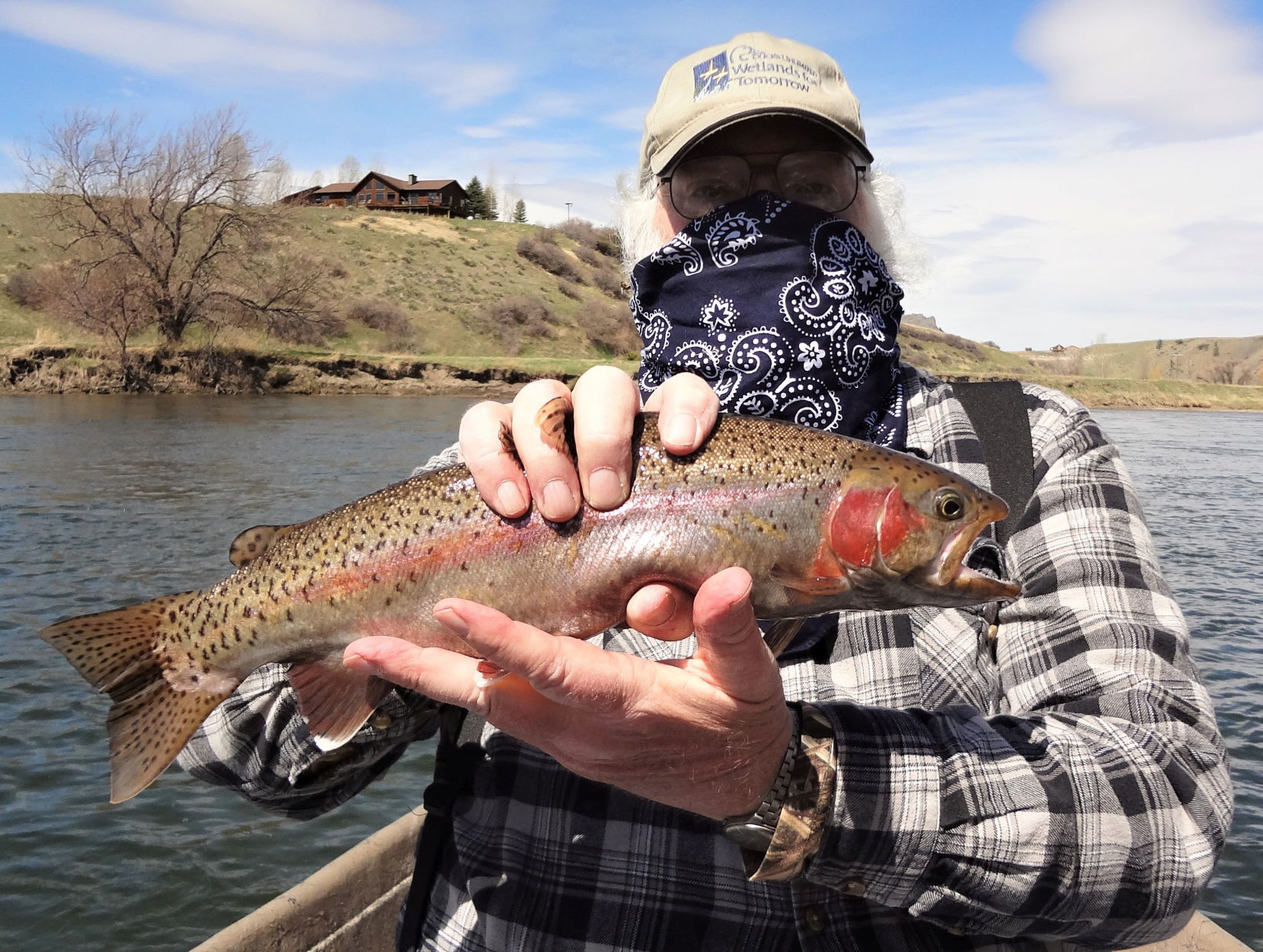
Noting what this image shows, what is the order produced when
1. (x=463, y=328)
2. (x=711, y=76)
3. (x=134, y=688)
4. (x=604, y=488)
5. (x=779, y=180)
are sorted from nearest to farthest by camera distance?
(x=604, y=488), (x=134, y=688), (x=711, y=76), (x=779, y=180), (x=463, y=328)

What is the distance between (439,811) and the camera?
2.45 meters

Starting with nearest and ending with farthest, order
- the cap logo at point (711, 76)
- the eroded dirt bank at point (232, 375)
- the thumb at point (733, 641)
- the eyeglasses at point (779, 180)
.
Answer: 1. the thumb at point (733, 641)
2. the cap logo at point (711, 76)
3. the eyeglasses at point (779, 180)
4. the eroded dirt bank at point (232, 375)

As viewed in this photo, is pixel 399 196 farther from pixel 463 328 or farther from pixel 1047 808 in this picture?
pixel 1047 808

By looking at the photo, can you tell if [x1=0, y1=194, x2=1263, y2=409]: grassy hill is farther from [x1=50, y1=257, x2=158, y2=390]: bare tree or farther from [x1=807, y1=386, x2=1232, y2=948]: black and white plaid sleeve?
[x1=807, y1=386, x2=1232, y2=948]: black and white plaid sleeve

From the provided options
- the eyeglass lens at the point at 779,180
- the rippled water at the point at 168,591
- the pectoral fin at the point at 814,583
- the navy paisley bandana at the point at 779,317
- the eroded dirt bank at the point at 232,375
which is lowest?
the rippled water at the point at 168,591

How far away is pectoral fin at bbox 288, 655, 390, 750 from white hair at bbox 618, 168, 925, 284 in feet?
5.40

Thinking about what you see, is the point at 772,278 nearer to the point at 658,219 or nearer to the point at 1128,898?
the point at 658,219

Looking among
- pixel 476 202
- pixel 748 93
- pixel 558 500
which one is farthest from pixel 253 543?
pixel 476 202

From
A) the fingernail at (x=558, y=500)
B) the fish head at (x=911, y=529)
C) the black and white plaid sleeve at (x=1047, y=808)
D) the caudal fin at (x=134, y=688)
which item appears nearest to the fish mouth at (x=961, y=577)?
the fish head at (x=911, y=529)

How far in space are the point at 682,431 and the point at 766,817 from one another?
32.5 inches

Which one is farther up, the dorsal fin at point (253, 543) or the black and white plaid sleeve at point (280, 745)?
the dorsal fin at point (253, 543)

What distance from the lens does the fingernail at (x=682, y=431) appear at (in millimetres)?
2191

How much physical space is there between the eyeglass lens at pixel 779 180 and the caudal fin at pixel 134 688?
6.39 ft

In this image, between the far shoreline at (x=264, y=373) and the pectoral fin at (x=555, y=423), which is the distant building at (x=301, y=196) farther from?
the pectoral fin at (x=555, y=423)
